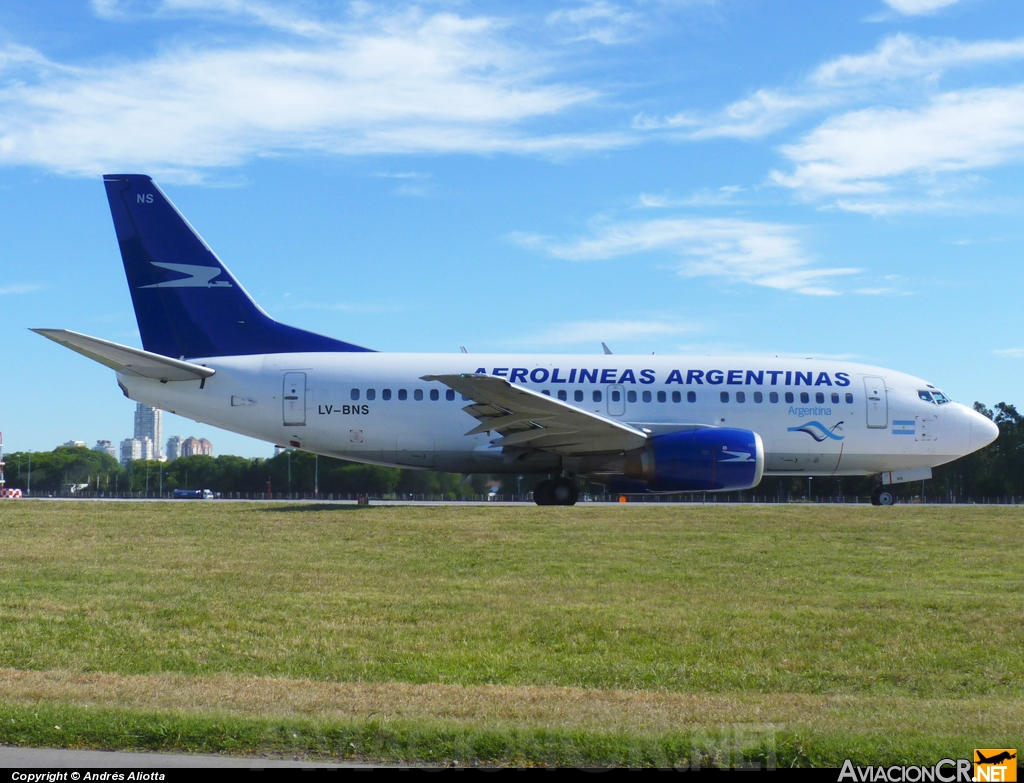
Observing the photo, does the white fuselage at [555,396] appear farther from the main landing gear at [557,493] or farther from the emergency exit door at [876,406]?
the main landing gear at [557,493]

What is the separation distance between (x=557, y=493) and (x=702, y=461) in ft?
13.0

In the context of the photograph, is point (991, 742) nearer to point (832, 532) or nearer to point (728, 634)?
point (728, 634)

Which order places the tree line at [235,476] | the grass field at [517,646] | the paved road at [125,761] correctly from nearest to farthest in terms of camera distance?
1. the paved road at [125,761]
2. the grass field at [517,646]
3. the tree line at [235,476]

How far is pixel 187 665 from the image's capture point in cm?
786

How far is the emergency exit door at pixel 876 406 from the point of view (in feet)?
86.0

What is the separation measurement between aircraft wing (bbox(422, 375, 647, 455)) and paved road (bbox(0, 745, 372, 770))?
16.1 metres

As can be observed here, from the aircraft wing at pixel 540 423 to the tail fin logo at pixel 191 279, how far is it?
6936 mm

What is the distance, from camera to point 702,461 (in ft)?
73.7

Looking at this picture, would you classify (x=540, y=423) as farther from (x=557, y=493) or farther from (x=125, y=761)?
(x=125, y=761)

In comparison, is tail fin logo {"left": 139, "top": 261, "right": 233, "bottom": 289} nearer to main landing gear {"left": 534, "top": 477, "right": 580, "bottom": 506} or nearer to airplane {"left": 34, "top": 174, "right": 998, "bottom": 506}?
airplane {"left": 34, "top": 174, "right": 998, "bottom": 506}

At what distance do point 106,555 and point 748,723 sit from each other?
10676 millimetres

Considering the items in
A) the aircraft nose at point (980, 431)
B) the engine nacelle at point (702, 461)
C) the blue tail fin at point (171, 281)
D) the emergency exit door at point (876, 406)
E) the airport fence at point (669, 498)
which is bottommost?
the airport fence at point (669, 498)

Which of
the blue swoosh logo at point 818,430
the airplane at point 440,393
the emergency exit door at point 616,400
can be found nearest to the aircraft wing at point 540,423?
the airplane at point 440,393

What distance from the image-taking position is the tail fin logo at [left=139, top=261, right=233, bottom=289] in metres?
25.3
